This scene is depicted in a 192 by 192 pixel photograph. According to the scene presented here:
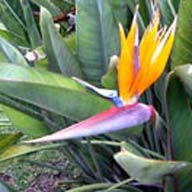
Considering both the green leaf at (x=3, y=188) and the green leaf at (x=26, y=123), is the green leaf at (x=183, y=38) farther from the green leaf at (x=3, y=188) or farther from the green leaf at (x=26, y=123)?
the green leaf at (x=3, y=188)

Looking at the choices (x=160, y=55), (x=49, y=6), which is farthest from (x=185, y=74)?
(x=49, y=6)

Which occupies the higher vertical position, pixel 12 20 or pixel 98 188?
pixel 12 20

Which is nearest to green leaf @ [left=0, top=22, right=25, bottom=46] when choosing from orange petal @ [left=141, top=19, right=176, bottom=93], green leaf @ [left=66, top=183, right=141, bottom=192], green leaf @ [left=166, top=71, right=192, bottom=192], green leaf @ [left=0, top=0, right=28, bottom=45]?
green leaf @ [left=0, top=0, right=28, bottom=45]

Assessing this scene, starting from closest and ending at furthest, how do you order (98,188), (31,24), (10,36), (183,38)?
(183,38)
(98,188)
(31,24)
(10,36)

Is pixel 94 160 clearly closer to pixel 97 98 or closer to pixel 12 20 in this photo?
pixel 97 98

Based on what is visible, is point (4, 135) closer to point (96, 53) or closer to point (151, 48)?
point (96, 53)

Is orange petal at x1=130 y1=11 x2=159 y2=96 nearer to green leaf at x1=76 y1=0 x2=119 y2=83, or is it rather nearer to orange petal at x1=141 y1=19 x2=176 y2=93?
orange petal at x1=141 y1=19 x2=176 y2=93
